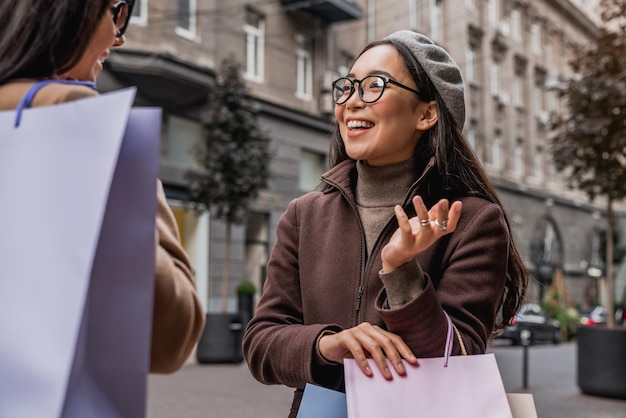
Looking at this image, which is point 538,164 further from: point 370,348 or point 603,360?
point 370,348

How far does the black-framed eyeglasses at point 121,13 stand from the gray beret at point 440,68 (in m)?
0.84

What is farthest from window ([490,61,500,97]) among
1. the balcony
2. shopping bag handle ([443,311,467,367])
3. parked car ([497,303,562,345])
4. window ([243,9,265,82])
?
shopping bag handle ([443,311,467,367])

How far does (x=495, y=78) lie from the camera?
33656mm

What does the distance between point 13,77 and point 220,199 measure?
44.4 feet

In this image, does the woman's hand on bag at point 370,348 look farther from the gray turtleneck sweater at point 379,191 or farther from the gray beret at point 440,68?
the gray beret at point 440,68

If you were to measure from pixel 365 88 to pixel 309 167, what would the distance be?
769 inches

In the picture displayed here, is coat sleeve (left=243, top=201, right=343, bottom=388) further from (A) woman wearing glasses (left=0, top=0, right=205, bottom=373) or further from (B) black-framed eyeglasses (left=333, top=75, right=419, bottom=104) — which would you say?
(A) woman wearing glasses (left=0, top=0, right=205, bottom=373)

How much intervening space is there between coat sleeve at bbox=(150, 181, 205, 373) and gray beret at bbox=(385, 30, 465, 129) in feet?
3.24

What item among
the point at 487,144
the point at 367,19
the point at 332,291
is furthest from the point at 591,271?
the point at 332,291

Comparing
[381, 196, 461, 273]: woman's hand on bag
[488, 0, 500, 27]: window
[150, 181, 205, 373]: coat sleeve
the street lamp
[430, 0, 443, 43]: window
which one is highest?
[488, 0, 500, 27]: window

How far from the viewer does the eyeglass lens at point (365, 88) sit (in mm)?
2070

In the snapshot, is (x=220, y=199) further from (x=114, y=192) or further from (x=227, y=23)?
(x=114, y=192)

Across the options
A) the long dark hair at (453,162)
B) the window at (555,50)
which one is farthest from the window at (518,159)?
the long dark hair at (453,162)

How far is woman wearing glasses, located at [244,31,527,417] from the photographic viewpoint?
190 centimetres
